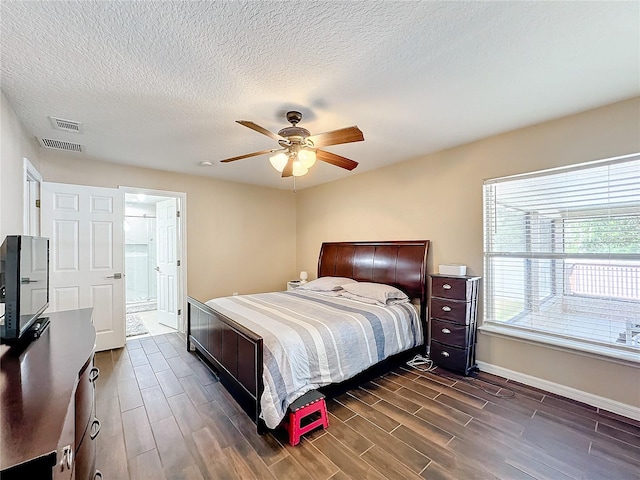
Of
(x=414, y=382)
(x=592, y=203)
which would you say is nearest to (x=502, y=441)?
(x=414, y=382)

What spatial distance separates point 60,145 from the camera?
126 inches

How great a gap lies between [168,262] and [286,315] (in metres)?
2.98

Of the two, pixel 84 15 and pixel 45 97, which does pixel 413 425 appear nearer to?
pixel 84 15

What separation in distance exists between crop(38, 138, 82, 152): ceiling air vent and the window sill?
501 cm

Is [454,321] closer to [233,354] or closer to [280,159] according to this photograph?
[233,354]

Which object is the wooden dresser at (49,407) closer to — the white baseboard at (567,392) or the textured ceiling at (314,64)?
the textured ceiling at (314,64)

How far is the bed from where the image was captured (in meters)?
2.17

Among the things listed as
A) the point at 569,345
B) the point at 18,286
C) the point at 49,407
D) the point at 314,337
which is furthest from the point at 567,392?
the point at 18,286

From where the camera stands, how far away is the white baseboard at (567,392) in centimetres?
229

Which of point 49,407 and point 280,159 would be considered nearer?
point 49,407

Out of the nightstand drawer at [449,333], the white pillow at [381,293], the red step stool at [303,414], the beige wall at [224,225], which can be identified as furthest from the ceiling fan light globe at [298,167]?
the beige wall at [224,225]

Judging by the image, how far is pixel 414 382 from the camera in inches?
114

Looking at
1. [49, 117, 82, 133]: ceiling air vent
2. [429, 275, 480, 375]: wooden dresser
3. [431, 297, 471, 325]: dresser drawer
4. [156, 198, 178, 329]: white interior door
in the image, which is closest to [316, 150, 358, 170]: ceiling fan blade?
[429, 275, 480, 375]: wooden dresser

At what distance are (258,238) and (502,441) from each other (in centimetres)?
440
